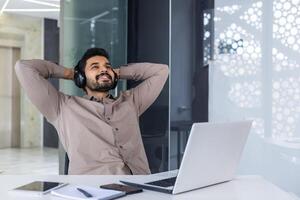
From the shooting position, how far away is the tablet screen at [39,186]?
4.11 feet

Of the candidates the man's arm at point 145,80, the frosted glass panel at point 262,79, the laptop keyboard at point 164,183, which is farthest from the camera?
the frosted glass panel at point 262,79

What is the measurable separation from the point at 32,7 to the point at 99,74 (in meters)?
5.21

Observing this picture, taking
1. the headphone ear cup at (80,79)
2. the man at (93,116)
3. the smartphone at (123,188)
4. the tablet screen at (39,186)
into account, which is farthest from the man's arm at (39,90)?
the smartphone at (123,188)

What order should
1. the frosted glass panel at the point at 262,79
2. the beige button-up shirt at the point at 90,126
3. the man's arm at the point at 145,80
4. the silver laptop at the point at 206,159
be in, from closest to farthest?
the silver laptop at the point at 206,159, the beige button-up shirt at the point at 90,126, the man's arm at the point at 145,80, the frosted glass panel at the point at 262,79

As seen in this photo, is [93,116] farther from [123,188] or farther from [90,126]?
[123,188]

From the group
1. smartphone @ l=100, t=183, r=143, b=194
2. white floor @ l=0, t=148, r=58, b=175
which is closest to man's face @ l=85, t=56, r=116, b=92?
smartphone @ l=100, t=183, r=143, b=194

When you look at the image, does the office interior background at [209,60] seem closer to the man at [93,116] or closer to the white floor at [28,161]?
the man at [93,116]

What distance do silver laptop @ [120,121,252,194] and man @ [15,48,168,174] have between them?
1.93ft

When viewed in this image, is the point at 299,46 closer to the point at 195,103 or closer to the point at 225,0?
the point at 225,0

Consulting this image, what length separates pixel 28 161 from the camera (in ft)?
19.9

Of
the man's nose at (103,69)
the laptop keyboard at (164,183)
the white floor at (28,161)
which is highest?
the man's nose at (103,69)

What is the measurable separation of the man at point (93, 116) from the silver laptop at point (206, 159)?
590mm

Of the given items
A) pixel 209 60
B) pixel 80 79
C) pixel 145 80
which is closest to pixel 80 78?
pixel 80 79

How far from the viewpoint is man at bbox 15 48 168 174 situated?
2.03 meters
